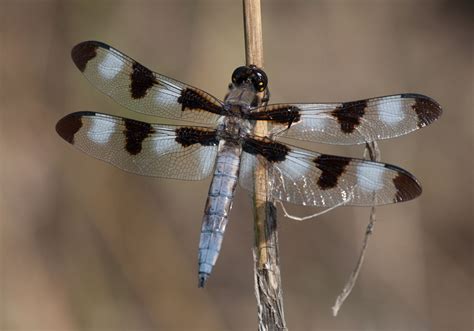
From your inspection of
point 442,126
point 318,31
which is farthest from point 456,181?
point 318,31

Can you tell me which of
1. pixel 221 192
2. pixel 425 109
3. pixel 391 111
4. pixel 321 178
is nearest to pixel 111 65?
pixel 221 192

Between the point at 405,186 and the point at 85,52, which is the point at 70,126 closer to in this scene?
the point at 85,52

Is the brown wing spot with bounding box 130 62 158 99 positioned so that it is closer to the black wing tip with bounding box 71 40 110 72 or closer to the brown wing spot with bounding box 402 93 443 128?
the black wing tip with bounding box 71 40 110 72

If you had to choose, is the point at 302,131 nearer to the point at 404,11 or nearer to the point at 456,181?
the point at 456,181

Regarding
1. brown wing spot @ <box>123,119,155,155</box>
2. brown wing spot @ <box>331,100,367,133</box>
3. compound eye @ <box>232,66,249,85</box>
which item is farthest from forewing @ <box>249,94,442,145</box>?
brown wing spot @ <box>123,119,155,155</box>

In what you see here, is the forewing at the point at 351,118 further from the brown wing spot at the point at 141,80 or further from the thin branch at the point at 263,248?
the brown wing spot at the point at 141,80
